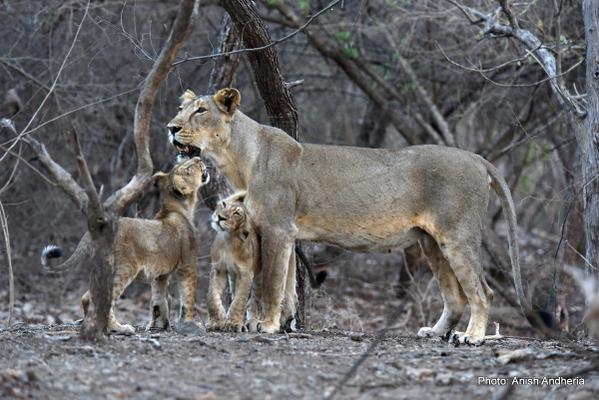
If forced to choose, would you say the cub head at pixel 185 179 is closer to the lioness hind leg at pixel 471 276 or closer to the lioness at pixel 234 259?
the lioness at pixel 234 259

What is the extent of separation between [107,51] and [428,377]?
9339 mm

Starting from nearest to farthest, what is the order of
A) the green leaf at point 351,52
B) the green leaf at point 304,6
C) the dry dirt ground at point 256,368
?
the dry dirt ground at point 256,368 < the green leaf at point 304,6 < the green leaf at point 351,52

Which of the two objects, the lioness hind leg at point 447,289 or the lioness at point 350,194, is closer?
the lioness at point 350,194

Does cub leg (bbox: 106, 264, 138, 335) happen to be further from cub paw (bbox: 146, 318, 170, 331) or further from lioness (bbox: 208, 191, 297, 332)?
lioness (bbox: 208, 191, 297, 332)

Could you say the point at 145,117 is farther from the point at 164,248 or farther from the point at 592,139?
the point at 592,139

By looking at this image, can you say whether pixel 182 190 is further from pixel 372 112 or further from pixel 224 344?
pixel 372 112

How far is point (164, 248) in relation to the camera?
8664 mm

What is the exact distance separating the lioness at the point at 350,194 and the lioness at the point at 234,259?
0.12 m

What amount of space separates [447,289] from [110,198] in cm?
362

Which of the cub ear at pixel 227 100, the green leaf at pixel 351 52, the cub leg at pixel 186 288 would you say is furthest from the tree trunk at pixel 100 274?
the green leaf at pixel 351 52

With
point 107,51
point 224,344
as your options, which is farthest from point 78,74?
point 224,344

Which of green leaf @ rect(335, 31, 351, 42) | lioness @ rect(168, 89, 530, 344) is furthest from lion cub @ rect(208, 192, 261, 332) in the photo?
green leaf @ rect(335, 31, 351, 42)

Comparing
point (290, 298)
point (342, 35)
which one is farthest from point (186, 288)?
point (342, 35)

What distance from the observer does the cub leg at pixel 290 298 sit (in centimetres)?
938
